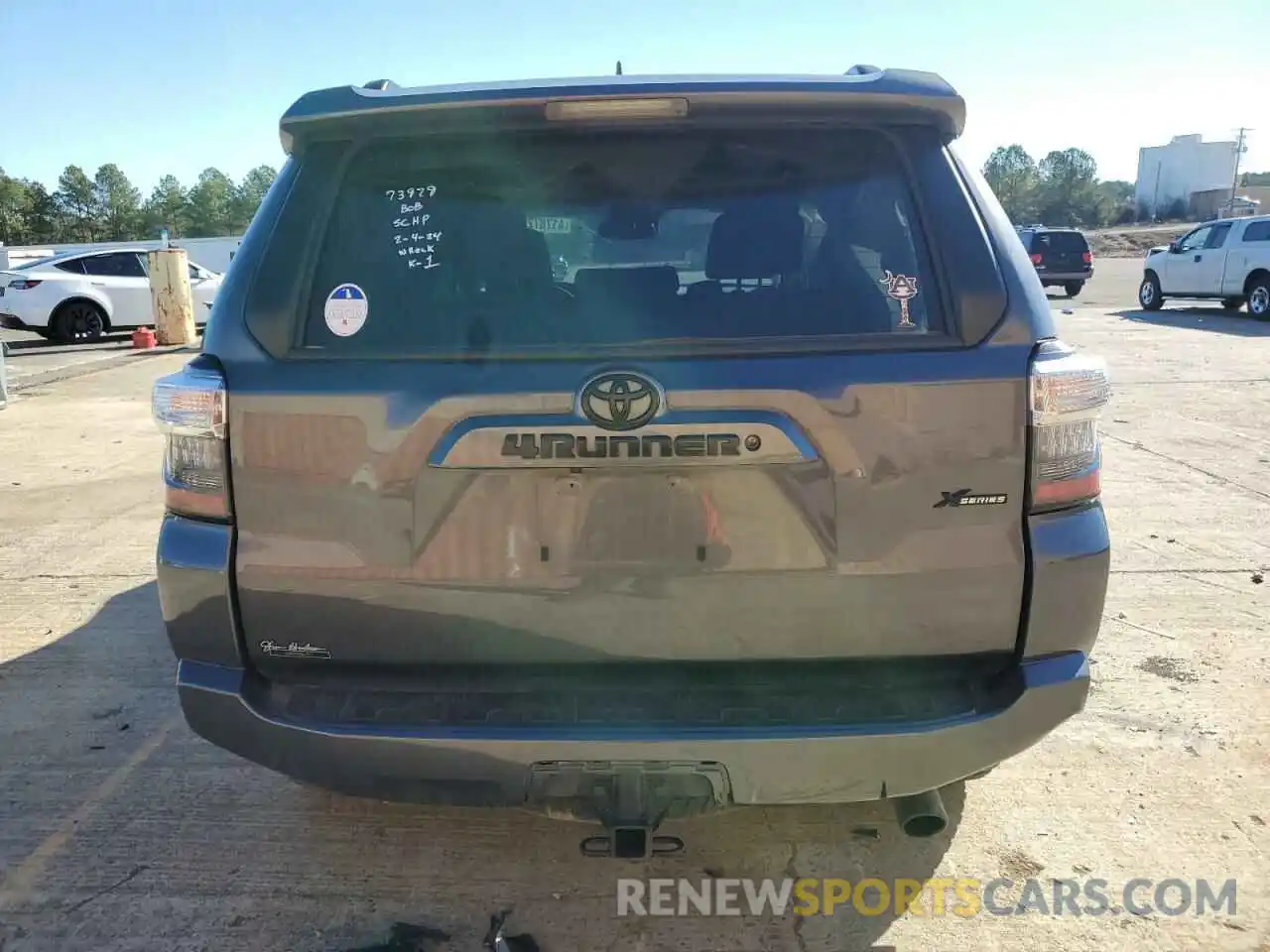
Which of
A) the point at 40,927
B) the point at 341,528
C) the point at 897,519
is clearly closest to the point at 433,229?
the point at 341,528

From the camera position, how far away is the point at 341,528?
2102mm

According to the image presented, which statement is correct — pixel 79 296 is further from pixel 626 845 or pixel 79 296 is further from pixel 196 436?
pixel 626 845

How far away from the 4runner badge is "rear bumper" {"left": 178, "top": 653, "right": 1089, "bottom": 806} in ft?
1.24

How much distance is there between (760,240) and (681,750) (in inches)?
45.6

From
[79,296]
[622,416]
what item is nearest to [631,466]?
[622,416]

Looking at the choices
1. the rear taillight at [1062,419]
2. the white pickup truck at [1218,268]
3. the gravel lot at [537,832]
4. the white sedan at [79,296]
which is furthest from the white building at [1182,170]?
the rear taillight at [1062,419]

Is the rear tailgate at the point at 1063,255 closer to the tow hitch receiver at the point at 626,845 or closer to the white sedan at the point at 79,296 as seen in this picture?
the white sedan at the point at 79,296

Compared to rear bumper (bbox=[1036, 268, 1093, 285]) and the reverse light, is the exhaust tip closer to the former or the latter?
A: the reverse light

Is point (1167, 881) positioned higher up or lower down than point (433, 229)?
lower down

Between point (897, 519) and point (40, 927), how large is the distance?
2.39 m

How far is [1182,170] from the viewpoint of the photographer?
105312 millimetres

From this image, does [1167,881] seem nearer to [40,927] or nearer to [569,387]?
[569,387]

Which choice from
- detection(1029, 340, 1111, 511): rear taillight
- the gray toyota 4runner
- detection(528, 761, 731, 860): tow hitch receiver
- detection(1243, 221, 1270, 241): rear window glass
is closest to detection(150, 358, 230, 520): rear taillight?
the gray toyota 4runner

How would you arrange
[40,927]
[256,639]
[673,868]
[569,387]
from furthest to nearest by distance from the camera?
[673,868]
[40,927]
[256,639]
[569,387]
